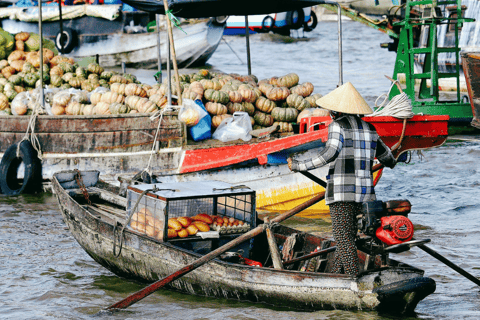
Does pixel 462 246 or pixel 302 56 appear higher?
pixel 302 56

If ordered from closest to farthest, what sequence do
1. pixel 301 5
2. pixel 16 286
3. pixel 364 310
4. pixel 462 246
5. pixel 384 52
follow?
pixel 364 310
pixel 16 286
pixel 462 246
pixel 301 5
pixel 384 52

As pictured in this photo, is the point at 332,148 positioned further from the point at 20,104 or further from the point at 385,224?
the point at 20,104

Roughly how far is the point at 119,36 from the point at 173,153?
15.0 meters

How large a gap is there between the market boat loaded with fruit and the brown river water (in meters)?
0.66

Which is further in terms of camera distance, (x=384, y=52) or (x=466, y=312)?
(x=384, y=52)

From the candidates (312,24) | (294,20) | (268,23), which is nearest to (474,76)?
(294,20)

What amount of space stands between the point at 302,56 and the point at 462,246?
84.3 feet

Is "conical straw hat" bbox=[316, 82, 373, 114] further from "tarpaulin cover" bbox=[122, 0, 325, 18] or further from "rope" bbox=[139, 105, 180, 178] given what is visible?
"rope" bbox=[139, 105, 180, 178]

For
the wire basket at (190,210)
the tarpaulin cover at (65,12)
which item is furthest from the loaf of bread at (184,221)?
the tarpaulin cover at (65,12)

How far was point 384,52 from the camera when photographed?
34969mm

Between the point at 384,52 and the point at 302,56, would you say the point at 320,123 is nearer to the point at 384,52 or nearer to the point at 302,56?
the point at 302,56

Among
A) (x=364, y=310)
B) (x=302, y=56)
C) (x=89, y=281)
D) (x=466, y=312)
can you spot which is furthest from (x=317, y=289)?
(x=302, y=56)

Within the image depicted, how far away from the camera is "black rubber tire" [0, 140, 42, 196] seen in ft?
33.1

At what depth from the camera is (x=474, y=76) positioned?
1177 cm
